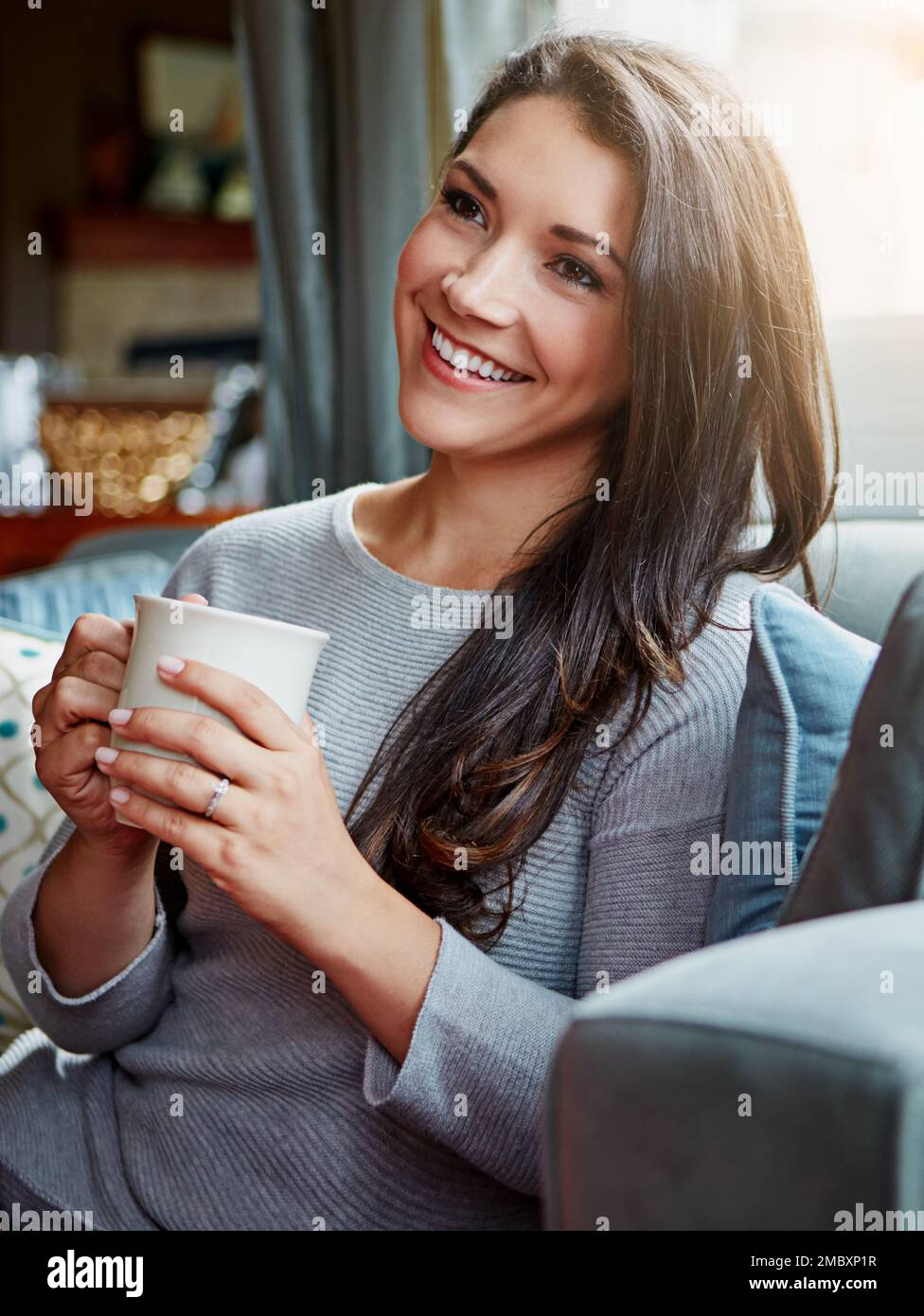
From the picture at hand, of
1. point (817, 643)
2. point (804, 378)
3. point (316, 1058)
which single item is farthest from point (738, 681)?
point (316, 1058)

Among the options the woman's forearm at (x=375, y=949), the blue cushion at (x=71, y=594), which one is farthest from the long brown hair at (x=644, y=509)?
the blue cushion at (x=71, y=594)

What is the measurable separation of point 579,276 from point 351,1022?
0.56 metres

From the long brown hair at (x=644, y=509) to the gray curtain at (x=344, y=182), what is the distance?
96 centimetres

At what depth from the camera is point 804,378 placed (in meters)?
1.03

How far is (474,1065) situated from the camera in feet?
2.70

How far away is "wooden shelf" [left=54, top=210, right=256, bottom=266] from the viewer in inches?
245

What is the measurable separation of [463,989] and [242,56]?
6.24ft

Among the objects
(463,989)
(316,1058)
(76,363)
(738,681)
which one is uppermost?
(738,681)

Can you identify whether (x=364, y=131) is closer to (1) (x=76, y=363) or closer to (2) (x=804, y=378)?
(2) (x=804, y=378)

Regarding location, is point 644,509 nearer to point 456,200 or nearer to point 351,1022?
point 456,200

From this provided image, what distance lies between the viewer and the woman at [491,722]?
33.8 inches

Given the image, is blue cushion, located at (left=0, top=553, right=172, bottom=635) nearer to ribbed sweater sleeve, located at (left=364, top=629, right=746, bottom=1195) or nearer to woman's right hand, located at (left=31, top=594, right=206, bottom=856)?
woman's right hand, located at (left=31, top=594, right=206, bottom=856)

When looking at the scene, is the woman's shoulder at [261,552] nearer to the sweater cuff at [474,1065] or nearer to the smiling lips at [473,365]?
the smiling lips at [473,365]

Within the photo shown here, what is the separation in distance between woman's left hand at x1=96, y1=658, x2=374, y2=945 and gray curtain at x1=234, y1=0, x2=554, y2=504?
1.34 metres
